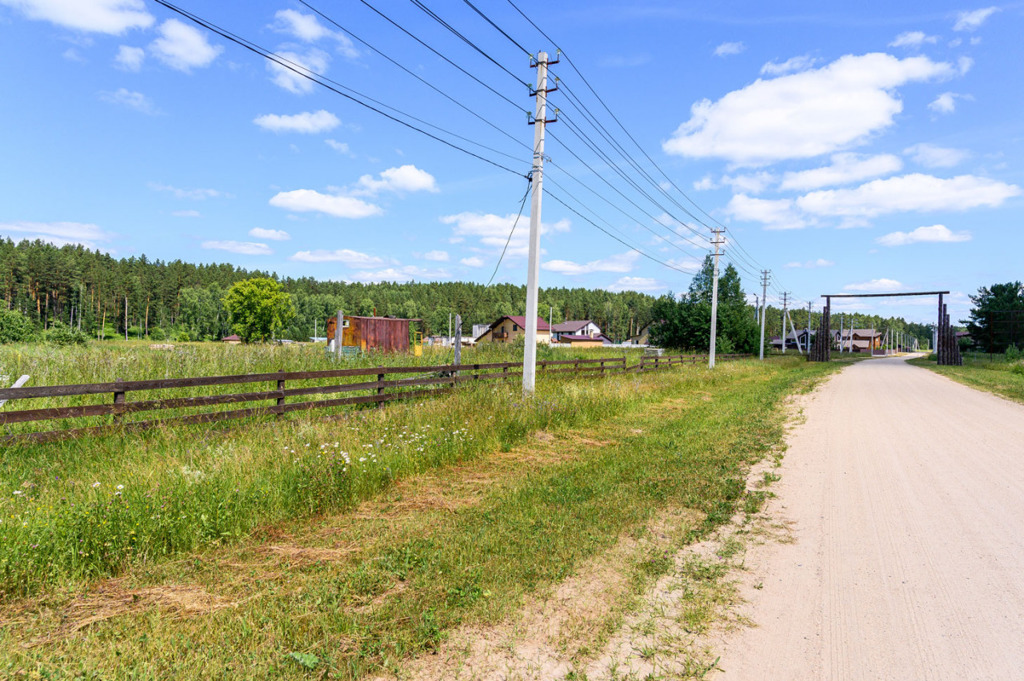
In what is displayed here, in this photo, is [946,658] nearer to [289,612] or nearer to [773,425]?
[289,612]

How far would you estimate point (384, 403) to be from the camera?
11297mm

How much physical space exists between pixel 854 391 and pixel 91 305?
112 metres

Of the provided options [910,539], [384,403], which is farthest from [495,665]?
[384,403]

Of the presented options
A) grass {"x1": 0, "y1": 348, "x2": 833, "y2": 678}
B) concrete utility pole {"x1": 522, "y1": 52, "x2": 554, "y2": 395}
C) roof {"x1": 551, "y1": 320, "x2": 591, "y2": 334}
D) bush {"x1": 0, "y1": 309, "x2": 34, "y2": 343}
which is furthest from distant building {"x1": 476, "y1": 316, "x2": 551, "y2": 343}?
grass {"x1": 0, "y1": 348, "x2": 833, "y2": 678}

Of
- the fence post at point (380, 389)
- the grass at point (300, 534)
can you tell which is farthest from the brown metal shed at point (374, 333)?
the grass at point (300, 534)

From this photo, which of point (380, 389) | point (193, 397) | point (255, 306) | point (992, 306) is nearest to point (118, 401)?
point (193, 397)

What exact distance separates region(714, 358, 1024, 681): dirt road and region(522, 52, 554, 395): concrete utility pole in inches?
243

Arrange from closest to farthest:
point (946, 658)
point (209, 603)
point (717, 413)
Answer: point (946, 658), point (209, 603), point (717, 413)

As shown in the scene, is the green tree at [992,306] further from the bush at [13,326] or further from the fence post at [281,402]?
the bush at [13,326]

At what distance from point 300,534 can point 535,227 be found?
9.61 meters

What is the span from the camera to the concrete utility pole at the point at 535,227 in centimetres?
1269

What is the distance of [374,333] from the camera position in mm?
32625

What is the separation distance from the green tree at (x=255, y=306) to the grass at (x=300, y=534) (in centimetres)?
7949

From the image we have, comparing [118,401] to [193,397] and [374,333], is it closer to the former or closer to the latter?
[193,397]
